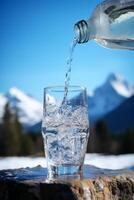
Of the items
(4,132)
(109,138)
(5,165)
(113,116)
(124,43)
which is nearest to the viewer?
(124,43)

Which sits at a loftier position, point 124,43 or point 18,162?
point 124,43

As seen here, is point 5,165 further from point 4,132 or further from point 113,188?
point 4,132

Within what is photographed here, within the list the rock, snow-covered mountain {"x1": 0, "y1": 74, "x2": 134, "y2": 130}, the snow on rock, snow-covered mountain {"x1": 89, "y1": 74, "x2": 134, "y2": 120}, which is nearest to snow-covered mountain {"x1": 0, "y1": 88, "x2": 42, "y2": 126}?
Answer: snow-covered mountain {"x1": 0, "y1": 74, "x2": 134, "y2": 130}

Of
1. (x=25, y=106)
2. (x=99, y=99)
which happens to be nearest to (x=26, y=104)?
(x=25, y=106)

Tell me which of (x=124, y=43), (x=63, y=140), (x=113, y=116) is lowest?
(x=113, y=116)

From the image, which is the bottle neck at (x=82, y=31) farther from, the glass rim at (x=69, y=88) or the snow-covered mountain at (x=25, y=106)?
the snow-covered mountain at (x=25, y=106)

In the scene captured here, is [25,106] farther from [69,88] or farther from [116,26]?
[69,88]

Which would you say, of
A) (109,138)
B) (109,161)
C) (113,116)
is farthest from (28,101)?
(109,161)
